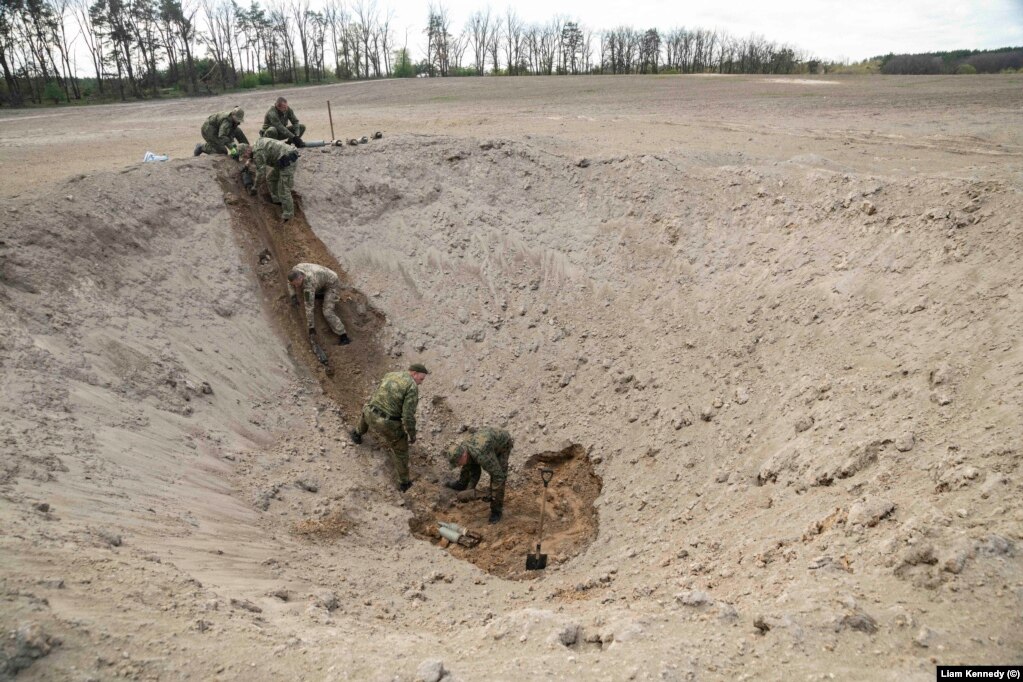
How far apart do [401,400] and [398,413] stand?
16cm

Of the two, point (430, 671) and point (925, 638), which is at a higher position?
point (925, 638)

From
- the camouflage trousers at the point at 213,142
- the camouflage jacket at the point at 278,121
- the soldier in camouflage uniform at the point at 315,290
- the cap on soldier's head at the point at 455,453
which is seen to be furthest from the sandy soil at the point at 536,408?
the camouflage trousers at the point at 213,142

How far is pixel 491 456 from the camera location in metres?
7.45

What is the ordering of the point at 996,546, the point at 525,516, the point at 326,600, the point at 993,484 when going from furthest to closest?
the point at 525,516, the point at 326,600, the point at 993,484, the point at 996,546

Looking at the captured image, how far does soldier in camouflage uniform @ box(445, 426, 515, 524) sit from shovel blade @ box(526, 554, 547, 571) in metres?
1.05

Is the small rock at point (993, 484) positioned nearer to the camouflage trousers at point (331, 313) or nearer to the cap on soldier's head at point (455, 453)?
the cap on soldier's head at point (455, 453)

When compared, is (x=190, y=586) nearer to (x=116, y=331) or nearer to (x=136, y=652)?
(x=136, y=652)

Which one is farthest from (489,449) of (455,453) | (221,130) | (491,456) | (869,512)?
(221,130)

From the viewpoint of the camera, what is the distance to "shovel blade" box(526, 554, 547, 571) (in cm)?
652

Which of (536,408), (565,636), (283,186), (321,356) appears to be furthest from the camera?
(283,186)

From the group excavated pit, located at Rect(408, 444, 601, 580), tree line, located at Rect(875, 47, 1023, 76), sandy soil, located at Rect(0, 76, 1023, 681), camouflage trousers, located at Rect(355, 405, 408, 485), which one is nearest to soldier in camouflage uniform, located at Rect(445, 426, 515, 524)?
excavated pit, located at Rect(408, 444, 601, 580)

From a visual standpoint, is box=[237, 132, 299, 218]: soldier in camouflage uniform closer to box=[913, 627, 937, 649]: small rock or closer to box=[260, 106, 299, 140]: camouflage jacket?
box=[260, 106, 299, 140]: camouflage jacket

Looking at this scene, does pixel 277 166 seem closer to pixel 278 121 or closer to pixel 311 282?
pixel 278 121

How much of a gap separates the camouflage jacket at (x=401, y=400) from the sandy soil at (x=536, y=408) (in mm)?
787
